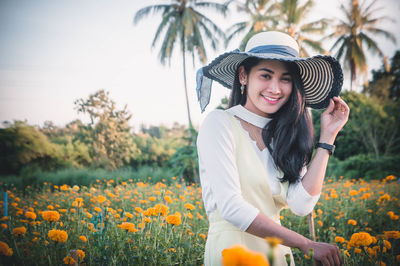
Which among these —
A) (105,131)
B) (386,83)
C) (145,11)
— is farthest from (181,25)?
(386,83)

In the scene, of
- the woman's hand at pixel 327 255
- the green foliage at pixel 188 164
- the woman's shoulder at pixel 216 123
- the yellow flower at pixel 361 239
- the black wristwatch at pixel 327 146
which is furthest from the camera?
the green foliage at pixel 188 164

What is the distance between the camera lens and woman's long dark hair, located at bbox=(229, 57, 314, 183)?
1048 mm

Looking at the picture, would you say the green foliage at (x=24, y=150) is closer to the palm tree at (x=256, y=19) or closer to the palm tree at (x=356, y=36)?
the palm tree at (x=256, y=19)

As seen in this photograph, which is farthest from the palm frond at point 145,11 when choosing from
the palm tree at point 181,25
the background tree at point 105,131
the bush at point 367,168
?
the bush at point 367,168

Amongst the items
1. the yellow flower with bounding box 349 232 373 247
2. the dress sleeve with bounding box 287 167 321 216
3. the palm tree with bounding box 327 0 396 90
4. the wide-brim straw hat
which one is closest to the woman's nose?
the wide-brim straw hat

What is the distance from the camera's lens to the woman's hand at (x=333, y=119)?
1056mm

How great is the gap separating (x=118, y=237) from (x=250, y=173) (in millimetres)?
970

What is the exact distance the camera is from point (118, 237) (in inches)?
57.6

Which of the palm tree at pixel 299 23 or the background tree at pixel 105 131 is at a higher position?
the palm tree at pixel 299 23

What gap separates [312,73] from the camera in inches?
48.7

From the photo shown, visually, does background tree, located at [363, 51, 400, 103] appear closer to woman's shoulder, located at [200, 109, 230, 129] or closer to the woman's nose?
the woman's nose

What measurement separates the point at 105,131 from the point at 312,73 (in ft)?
37.8

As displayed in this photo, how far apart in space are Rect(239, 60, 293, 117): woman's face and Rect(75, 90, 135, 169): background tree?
11234mm

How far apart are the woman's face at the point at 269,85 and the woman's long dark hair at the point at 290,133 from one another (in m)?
0.04
